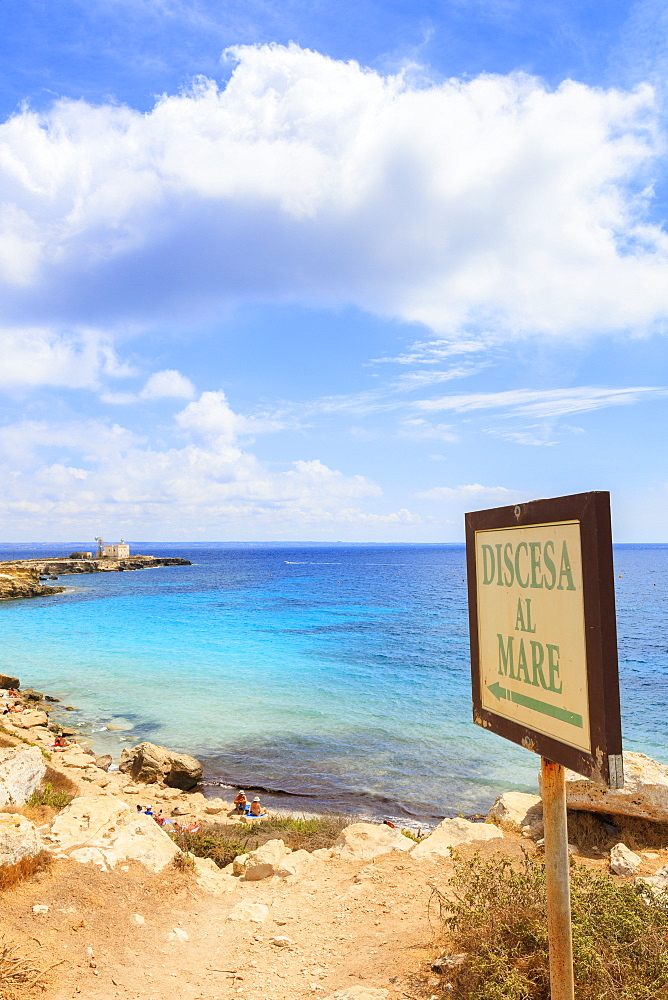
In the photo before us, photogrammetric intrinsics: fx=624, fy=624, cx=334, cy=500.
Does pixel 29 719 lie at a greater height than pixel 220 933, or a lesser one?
lesser

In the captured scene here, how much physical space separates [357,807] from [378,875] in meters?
7.60

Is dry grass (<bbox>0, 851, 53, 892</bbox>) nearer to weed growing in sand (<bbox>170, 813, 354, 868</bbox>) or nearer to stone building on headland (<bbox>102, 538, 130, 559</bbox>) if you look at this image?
weed growing in sand (<bbox>170, 813, 354, 868</bbox>)

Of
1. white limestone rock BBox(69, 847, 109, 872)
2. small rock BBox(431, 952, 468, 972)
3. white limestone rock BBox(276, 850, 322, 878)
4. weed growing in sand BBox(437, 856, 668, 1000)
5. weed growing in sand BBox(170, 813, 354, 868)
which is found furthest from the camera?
weed growing in sand BBox(170, 813, 354, 868)

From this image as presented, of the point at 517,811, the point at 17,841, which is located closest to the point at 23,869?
the point at 17,841

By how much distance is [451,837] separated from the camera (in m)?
8.84

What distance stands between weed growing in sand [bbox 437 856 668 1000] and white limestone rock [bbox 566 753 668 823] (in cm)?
326

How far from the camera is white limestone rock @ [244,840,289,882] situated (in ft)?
26.9

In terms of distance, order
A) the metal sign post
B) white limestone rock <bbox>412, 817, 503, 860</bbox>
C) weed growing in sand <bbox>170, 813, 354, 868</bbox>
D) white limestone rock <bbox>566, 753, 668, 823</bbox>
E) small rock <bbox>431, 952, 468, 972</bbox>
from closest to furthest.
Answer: the metal sign post → small rock <bbox>431, 952, 468, 972</bbox> → white limestone rock <bbox>412, 817, 503, 860</bbox> → white limestone rock <bbox>566, 753, 668, 823</bbox> → weed growing in sand <bbox>170, 813, 354, 868</bbox>

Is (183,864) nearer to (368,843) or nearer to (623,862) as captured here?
(368,843)

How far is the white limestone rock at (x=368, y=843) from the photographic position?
8750mm

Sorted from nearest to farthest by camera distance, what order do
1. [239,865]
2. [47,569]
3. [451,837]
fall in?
[239,865] → [451,837] → [47,569]

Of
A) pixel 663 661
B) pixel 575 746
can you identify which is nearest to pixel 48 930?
pixel 575 746

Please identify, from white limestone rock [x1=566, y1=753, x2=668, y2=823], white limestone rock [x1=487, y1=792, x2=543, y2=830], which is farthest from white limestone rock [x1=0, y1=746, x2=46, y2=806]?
white limestone rock [x1=566, y1=753, x2=668, y2=823]

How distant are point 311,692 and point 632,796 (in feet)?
62.3
